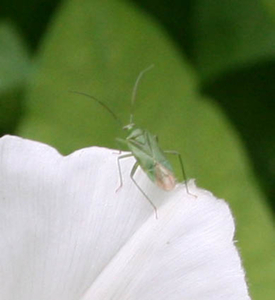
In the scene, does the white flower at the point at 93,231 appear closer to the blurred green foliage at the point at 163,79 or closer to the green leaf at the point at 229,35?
the blurred green foliage at the point at 163,79

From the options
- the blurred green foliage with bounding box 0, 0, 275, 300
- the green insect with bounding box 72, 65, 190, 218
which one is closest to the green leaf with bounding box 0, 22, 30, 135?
the blurred green foliage with bounding box 0, 0, 275, 300

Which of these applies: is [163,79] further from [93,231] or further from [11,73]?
[93,231]

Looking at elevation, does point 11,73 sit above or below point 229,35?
above

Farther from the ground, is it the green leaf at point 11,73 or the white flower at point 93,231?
the green leaf at point 11,73

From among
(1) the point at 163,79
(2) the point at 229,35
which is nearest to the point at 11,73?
(1) the point at 163,79

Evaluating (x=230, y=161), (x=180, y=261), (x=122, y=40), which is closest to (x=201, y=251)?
(x=180, y=261)

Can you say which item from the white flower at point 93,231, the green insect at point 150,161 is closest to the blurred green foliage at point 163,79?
the green insect at point 150,161
